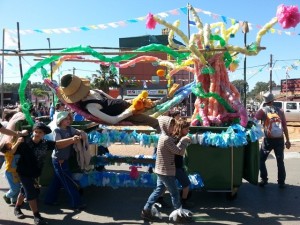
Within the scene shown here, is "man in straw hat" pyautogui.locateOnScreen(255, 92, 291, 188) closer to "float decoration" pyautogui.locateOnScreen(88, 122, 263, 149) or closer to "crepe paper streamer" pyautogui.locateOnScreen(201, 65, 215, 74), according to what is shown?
"float decoration" pyautogui.locateOnScreen(88, 122, 263, 149)

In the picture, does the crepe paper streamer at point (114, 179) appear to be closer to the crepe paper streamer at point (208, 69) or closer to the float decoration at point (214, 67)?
the float decoration at point (214, 67)

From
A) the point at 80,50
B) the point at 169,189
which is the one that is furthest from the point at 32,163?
the point at 80,50

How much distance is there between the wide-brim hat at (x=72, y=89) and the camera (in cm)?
570

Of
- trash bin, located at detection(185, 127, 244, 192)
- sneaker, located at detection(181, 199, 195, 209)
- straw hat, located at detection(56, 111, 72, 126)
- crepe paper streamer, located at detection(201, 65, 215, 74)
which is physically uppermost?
crepe paper streamer, located at detection(201, 65, 215, 74)

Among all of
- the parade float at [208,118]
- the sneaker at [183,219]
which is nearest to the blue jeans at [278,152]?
the parade float at [208,118]

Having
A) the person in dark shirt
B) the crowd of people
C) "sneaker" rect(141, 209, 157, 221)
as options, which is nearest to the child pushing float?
the crowd of people

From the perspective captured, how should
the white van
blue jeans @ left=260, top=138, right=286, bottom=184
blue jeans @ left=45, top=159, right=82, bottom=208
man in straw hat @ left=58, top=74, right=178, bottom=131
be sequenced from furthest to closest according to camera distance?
1. the white van
2. blue jeans @ left=260, top=138, right=286, bottom=184
3. man in straw hat @ left=58, top=74, right=178, bottom=131
4. blue jeans @ left=45, top=159, right=82, bottom=208

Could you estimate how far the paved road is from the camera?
4746mm

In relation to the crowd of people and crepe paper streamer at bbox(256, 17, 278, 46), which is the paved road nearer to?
the crowd of people

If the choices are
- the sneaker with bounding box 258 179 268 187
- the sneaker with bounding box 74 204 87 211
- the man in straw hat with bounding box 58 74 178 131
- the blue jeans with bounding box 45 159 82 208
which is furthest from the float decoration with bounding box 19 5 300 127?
the sneaker with bounding box 74 204 87 211

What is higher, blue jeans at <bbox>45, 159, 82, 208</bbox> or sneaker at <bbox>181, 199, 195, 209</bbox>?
blue jeans at <bbox>45, 159, 82, 208</bbox>

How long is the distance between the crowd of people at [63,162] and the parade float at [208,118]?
1.19 feet

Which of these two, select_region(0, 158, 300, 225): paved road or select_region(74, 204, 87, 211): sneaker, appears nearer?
select_region(0, 158, 300, 225): paved road

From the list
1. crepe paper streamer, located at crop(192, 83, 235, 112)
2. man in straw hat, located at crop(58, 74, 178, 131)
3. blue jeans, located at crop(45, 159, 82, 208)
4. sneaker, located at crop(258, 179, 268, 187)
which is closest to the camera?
blue jeans, located at crop(45, 159, 82, 208)
